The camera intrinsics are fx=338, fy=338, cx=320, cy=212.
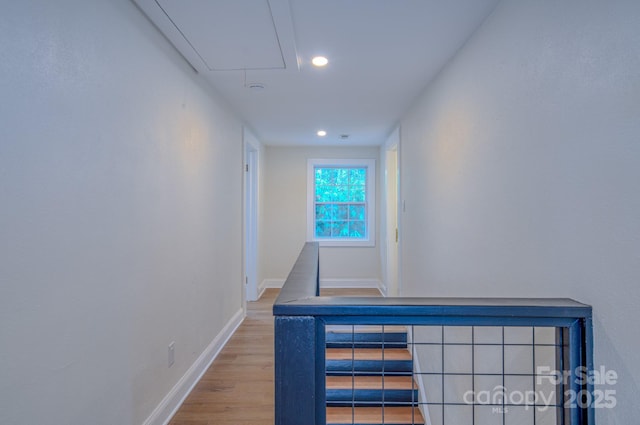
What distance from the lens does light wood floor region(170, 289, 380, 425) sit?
2184 millimetres

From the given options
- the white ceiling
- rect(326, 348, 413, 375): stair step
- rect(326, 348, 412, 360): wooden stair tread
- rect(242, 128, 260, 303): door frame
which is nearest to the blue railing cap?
the white ceiling

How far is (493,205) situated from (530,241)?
37 cm

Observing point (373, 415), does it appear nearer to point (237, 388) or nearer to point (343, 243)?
point (237, 388)

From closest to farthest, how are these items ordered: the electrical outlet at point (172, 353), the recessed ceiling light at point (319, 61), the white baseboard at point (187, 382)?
the white baseboard at point (187, 382) < the electrical outlet at point (172, 353) < the recessed ceiling light at point (319, 61)

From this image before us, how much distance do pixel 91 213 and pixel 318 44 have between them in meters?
1.55

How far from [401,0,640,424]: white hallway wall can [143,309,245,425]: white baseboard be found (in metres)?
1.92

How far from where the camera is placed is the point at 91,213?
139 centimetres

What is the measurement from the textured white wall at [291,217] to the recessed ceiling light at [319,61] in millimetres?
3137

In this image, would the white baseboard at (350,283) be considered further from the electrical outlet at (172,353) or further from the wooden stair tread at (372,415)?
the electrical outlet at (172,353)

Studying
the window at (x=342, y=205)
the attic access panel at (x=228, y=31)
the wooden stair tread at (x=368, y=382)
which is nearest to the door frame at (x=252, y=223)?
the window at (x=342, y=205)

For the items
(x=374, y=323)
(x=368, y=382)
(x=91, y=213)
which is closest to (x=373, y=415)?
(x=368, y=382)

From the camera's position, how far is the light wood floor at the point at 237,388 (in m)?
2.18

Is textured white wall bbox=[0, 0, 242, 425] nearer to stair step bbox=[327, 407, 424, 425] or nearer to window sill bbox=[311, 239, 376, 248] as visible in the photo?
stair step bbox=[327, 407, 424, 425]

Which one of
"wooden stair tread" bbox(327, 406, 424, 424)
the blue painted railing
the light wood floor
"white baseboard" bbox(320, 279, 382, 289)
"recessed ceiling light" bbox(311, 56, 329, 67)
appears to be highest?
"recessed ceiling light" bbox(311, 56, 329, 67)
